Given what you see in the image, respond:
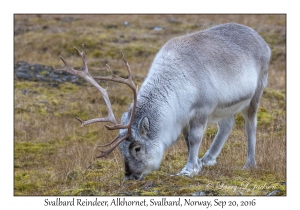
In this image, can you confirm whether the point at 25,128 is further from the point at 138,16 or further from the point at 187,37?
the point at 138,16

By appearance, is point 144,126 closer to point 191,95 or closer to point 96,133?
point 191,95

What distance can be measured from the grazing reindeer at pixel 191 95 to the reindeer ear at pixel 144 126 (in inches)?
0.6

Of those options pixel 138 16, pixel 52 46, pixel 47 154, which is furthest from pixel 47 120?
pixel 138 16

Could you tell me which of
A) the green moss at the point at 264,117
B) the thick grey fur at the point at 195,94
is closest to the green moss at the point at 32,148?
the thick grey fur at the point at 195,94

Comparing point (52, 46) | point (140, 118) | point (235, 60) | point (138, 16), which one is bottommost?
point (140, 118)

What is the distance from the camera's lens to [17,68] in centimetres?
2053

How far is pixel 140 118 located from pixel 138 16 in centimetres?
3013

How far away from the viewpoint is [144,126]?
8.24 metres

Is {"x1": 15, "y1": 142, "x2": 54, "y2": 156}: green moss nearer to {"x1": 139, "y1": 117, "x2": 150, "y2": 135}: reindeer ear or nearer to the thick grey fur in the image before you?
the thick grey fur

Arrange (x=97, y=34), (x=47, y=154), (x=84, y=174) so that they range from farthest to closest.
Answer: (x=97, y=34)
(x=47, y=154)
(x=84, y=174)

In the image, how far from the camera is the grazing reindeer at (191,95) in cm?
834

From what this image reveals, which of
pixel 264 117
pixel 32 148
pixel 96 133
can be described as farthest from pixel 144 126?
pixel 264 117

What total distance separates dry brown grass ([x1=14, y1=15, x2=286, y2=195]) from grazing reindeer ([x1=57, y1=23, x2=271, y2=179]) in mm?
452

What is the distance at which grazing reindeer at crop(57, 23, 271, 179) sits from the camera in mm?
8344
